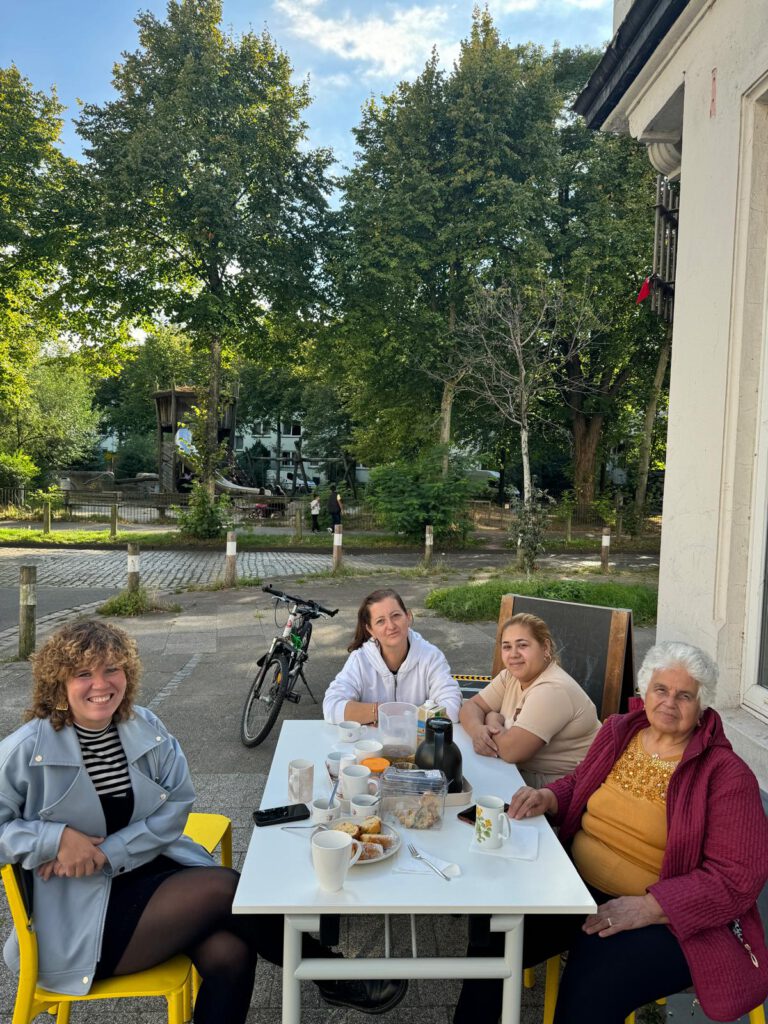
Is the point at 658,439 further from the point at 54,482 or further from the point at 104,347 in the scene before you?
the point at 54,482

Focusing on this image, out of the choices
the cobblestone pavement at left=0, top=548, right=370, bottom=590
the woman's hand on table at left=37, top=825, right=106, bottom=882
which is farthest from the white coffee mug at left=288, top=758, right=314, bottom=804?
the cobblestone pavement at left=0, top=548, right=370, bottom=590

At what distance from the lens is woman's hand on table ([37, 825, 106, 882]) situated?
2105mm

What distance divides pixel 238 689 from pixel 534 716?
14.1ft

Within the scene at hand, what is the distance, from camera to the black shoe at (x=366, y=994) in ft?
7.52

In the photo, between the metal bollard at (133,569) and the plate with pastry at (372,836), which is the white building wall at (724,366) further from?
the metal bollard at (133,569)

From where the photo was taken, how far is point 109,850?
2.21 metres

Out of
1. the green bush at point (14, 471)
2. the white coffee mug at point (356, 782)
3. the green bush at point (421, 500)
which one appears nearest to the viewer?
the white coffee mug at point (356, 782)

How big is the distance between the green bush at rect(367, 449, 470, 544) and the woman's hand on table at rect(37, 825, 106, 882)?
18851mm

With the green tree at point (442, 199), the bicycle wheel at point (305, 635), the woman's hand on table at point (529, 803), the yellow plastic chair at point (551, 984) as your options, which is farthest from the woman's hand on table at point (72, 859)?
the green tree at point (442, 199)

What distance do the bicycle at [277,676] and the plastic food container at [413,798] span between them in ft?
9.77

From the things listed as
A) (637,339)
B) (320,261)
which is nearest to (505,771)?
(320,261)

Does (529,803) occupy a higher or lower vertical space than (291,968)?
higher

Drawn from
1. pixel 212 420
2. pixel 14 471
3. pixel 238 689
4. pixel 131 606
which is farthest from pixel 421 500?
pixel 14 471

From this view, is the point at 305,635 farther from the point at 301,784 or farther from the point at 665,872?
the point at 665,872
